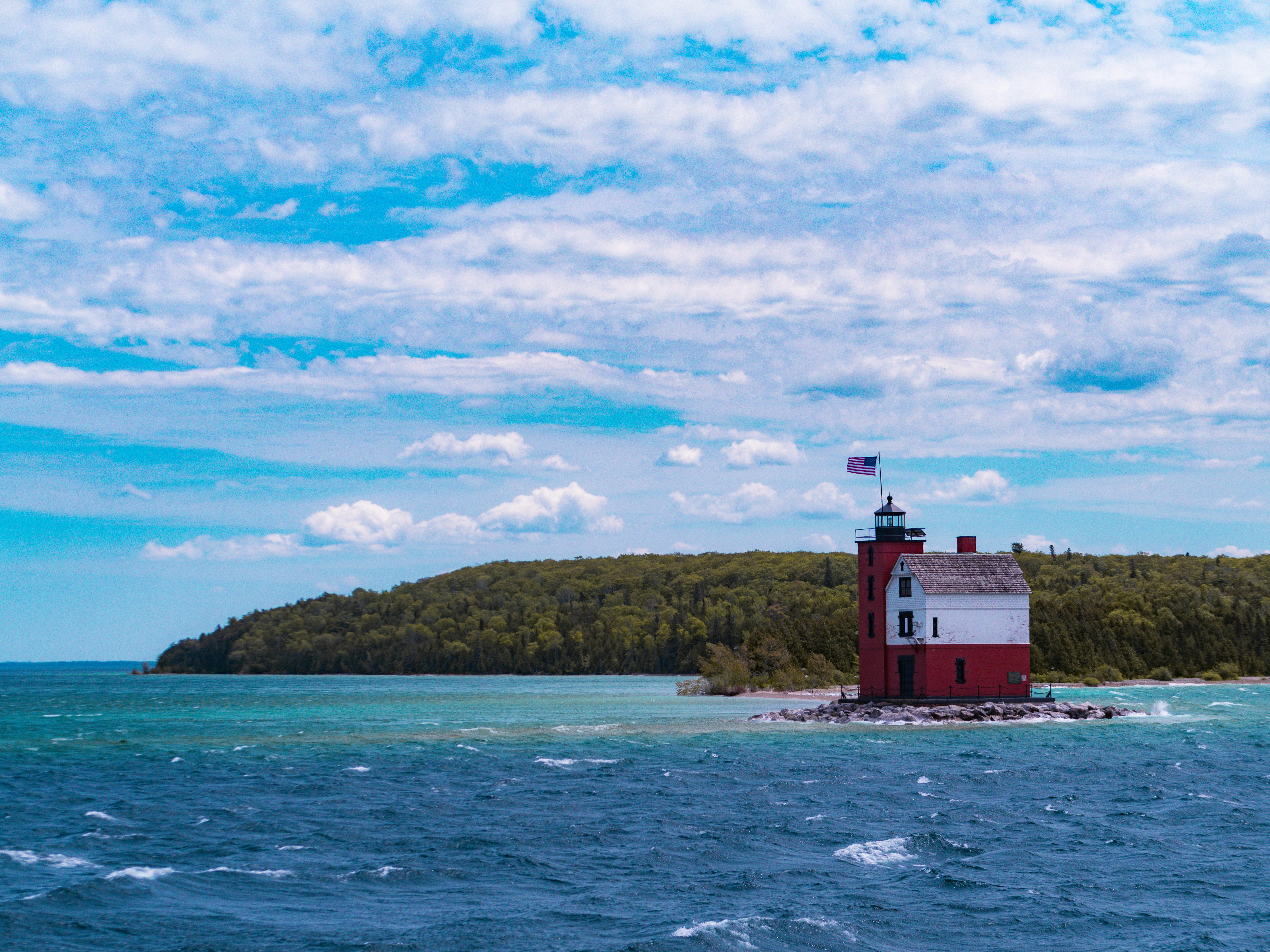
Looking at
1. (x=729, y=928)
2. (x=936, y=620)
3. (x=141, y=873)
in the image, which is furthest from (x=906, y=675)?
(x=141, y=873)

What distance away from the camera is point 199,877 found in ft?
82.2

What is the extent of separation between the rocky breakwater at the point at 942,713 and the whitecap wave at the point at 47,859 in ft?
141

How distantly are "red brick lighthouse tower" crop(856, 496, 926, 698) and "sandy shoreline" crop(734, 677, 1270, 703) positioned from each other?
3361 millimetres

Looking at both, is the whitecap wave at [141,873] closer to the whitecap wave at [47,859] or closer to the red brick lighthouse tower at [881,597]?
the whitecap wave at [47,859]

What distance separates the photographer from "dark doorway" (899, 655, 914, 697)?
6562 cm

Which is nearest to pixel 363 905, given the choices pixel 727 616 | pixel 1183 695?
pixel 1183 695

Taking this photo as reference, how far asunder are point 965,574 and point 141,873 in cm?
4838

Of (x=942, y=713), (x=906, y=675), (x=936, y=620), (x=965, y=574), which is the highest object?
(x=965, y=574)

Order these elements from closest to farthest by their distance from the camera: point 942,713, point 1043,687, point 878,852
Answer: point 878,852, point 942,713, point 1043,687

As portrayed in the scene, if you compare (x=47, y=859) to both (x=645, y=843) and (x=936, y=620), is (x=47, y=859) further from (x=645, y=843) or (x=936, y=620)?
(x=936, y=620)

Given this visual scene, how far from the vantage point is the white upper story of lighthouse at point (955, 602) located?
63.8 metres

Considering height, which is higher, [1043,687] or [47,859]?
[47,859]

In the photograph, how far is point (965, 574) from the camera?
213 feet

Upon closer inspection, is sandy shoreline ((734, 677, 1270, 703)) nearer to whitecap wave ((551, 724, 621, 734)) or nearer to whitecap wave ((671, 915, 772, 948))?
whitecap wave ((551, 724, 621, 734))
